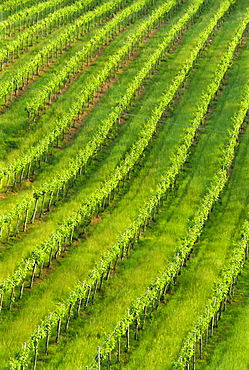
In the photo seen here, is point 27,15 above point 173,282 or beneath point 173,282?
above

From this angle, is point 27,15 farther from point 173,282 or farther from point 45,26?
point 173,282

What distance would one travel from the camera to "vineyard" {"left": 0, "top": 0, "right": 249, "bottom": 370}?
34812mm

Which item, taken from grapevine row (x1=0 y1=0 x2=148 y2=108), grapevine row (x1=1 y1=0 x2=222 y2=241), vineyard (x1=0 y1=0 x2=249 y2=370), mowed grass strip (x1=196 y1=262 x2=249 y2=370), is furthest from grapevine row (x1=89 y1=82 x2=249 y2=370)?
grapevine row (x1=0 y1=0 x2=148 y2=108)

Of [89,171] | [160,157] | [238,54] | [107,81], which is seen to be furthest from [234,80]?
[89,171]

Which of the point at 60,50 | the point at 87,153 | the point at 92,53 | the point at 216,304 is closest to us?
the point at 216,304

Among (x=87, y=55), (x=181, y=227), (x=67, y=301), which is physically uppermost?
(x=87, y=55)

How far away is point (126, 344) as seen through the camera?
3456cm

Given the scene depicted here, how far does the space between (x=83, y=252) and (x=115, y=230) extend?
3402 mm

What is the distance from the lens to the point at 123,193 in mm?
49906

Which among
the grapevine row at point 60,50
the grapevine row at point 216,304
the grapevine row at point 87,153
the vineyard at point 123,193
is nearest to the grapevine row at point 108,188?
the vineyard at point 123,193

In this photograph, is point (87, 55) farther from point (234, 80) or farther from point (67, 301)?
point (67, 301)

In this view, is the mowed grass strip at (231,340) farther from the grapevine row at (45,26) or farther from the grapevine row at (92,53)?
the grapevine row at (45,26)

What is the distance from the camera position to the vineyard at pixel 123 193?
114ft

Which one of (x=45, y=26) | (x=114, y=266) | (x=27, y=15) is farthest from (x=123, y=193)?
(x=27, y=15)
